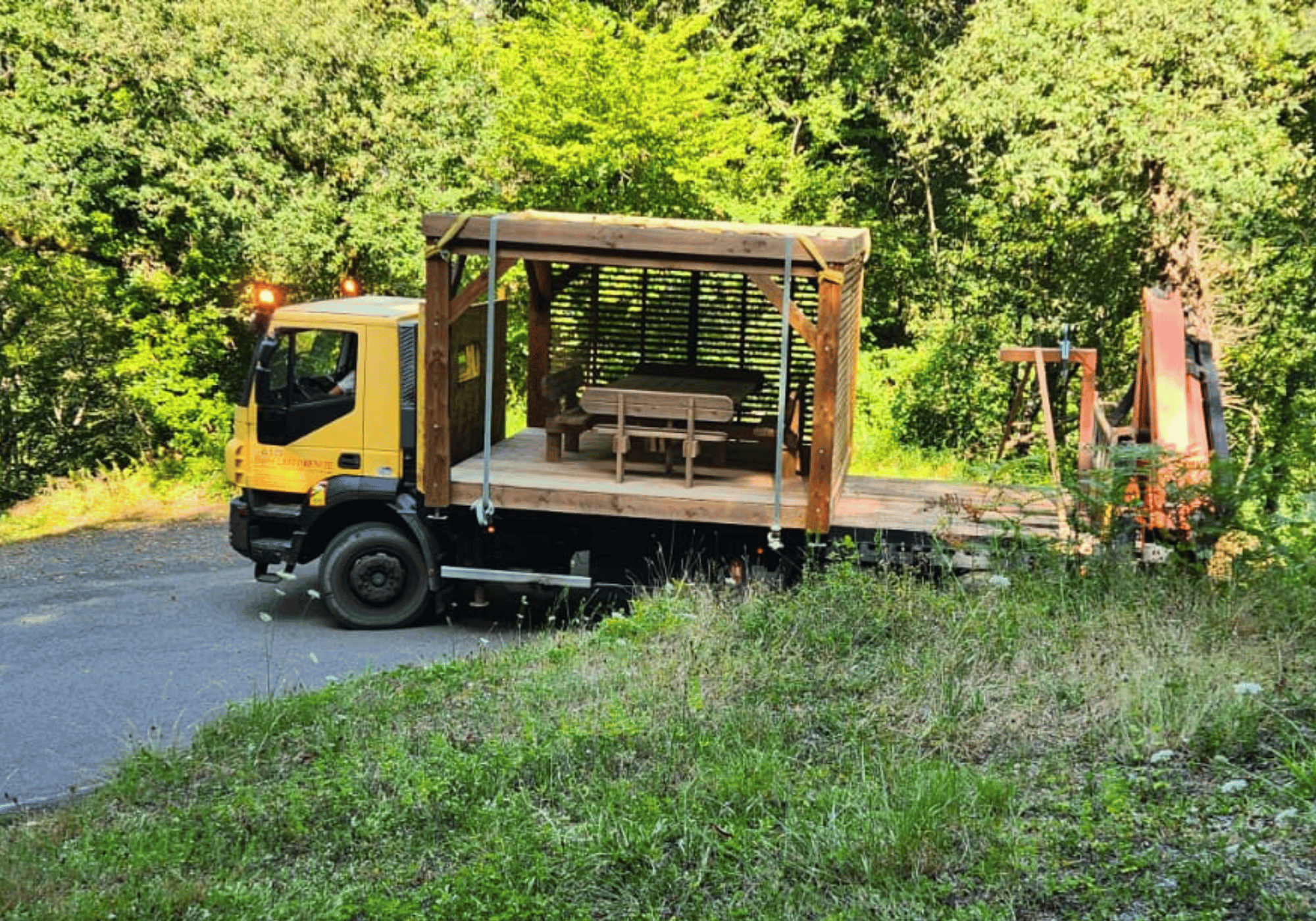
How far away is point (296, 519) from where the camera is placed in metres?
10.6

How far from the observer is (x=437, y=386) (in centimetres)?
968

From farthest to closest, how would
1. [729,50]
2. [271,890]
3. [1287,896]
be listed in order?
[729,50], [271,890], [1287,896]

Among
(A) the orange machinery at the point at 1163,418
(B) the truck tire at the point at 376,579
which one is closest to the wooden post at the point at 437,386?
(B) the truck tire at the point at 376,579

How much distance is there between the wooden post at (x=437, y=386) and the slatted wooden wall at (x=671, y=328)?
2949 mm

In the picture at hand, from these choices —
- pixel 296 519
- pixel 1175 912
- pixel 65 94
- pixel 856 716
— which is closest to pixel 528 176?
pixel 65 94

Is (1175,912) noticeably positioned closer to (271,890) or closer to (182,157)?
(271,890)

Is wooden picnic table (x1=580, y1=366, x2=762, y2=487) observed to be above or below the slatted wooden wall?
below

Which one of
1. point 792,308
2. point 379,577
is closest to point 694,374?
point 792,308

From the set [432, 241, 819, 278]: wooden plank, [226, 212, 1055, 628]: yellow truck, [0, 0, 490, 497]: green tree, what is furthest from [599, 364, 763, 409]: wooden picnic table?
[0, 0, 490, 497]: green tree

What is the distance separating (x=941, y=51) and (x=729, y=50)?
141 inches

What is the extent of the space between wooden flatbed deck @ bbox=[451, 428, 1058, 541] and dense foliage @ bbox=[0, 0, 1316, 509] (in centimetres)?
590

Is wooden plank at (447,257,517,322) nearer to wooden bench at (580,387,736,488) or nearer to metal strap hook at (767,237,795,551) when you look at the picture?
wooden bench at (580,387,736,488)

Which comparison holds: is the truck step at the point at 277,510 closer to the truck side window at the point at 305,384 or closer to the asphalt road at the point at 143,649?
the truck side window at the point at 305,384

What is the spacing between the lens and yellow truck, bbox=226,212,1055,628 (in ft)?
30.5
